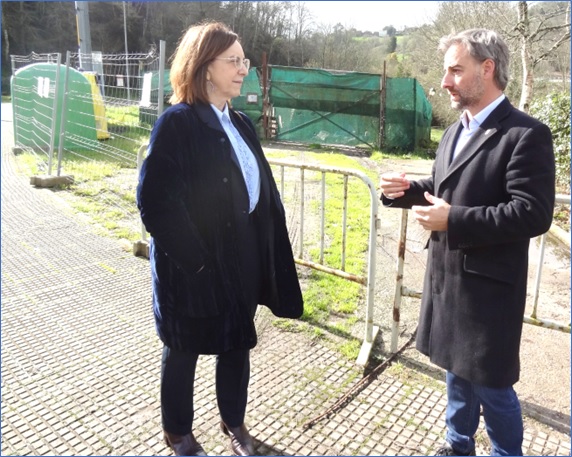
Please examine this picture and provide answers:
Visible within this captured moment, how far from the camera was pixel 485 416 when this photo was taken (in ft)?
6.75

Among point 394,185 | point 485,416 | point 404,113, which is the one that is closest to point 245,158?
point 394,185

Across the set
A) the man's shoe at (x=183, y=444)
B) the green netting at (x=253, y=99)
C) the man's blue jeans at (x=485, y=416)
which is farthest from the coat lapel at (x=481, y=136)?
the green netting at (x=253, y=99)

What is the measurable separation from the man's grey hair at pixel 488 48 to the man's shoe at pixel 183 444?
204 centimetres

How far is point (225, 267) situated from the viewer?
2.01 m

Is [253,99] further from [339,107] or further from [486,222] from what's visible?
[486,222]

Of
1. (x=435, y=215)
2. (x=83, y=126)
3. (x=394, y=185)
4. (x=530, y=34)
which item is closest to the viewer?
(x=435, y=215)

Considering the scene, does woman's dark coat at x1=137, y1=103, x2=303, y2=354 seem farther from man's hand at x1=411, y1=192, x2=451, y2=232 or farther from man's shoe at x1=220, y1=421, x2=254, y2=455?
man's hand at x1=411, y1=192, x2=451, y2=232

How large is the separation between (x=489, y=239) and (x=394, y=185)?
22.1 inches

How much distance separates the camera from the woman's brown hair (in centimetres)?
198

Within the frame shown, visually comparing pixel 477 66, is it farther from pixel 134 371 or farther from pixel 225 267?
pixel 134 371

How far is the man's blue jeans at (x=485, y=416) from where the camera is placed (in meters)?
1.98

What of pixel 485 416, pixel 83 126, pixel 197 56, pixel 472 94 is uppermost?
pixel 197 56

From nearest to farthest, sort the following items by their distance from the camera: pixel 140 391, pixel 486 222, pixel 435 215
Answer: pixel 486 222, pixel 435 215, pixel 140 391

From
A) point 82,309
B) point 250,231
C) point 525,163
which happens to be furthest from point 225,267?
point 82,309
